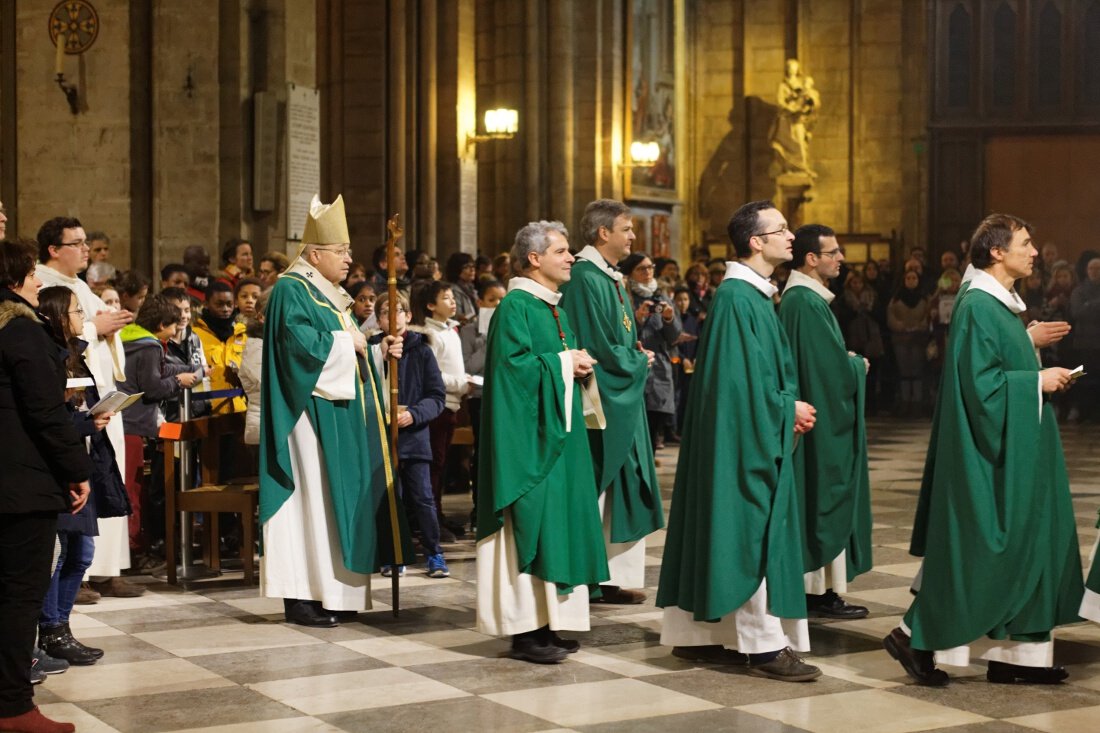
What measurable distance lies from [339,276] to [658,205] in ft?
55.8

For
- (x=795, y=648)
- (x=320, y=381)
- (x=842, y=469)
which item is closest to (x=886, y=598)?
(x=842, y=469)

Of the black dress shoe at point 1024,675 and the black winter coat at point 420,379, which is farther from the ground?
the black winter coat at point 420,379

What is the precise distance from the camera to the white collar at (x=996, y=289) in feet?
21.7

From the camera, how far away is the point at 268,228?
1400cm

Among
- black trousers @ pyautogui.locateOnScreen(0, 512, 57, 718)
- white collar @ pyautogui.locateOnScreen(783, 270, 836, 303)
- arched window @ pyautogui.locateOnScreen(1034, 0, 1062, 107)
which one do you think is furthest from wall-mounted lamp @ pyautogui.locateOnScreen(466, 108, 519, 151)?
black trousers @ pyautogui.locateOnScreen(0, 512, 57, 718)

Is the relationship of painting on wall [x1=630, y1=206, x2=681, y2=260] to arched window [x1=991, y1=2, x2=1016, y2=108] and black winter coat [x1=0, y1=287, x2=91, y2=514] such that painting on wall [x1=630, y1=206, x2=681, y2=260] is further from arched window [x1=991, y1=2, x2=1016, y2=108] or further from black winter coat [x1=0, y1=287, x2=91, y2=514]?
black winter coat [x1=0, y1=287, x2=91, y2=514]

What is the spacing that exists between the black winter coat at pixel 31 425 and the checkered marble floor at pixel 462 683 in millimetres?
853

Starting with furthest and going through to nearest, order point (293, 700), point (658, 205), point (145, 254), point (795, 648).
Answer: point (658, 205), point (145, 254), point (795, 648), point (293, 700)

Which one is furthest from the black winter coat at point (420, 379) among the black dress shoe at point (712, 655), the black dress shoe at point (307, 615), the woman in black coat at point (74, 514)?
the black dress shoe at point (712, 655)

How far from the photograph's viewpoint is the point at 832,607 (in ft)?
26.2

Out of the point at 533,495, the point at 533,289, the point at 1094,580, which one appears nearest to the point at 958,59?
the point at 533,289

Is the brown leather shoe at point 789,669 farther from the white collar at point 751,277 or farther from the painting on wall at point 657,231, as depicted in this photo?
the painting on wall at point 657,231

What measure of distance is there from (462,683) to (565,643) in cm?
74

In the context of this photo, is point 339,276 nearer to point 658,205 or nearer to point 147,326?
point 147,326
